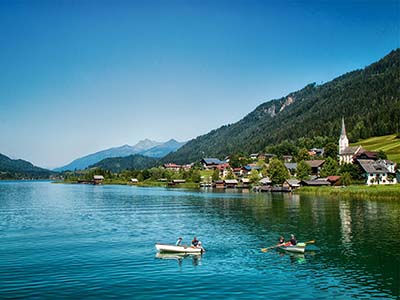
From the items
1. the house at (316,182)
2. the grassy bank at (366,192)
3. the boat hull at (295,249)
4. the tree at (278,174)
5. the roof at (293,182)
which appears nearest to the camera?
the boat hull at (295,249)

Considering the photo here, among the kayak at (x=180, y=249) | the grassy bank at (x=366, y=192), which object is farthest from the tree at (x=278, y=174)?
the kayak at (x=180, y=249)

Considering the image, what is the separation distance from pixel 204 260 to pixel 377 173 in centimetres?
11247

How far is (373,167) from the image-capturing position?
139 m

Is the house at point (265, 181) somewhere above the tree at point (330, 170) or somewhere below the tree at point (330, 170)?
below

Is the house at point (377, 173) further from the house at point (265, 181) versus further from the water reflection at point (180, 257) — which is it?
the water reflection at point (180, 257)

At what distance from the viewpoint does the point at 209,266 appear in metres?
39.5

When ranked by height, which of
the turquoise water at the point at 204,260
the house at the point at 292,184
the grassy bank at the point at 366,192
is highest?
the house at the point at 292,184

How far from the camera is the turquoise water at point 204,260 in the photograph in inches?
1259

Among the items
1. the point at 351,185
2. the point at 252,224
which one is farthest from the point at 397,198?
the point at 252,224

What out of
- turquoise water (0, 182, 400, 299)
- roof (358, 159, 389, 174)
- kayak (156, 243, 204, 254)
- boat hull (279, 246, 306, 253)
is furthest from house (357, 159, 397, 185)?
kayak (156, 243, 204, 254)

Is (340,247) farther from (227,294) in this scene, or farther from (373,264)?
(227,294)

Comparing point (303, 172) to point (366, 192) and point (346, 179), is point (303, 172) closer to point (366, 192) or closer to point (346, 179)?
point (346, 179)

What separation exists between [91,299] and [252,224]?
4157 centimetres

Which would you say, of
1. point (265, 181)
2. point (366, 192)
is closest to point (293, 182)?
point (265, 181)
